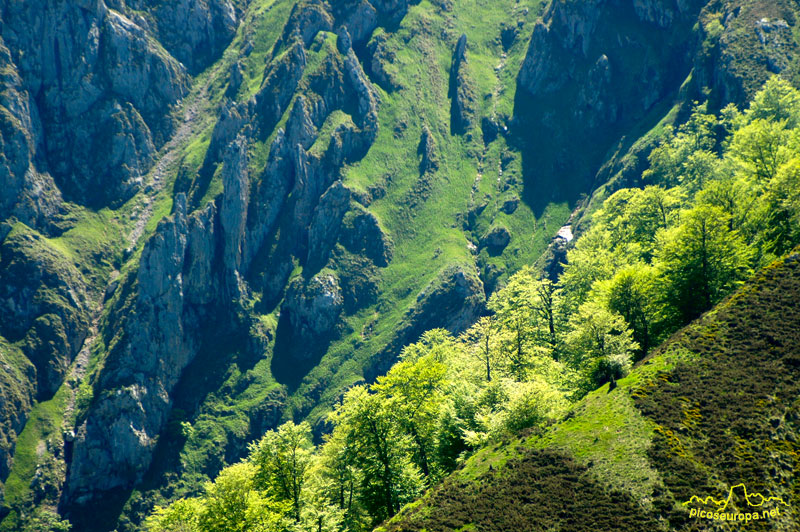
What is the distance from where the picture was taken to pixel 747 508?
39250 mm

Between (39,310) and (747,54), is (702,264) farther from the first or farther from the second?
(39,310)

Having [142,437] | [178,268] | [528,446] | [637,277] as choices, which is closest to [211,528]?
[528,446]

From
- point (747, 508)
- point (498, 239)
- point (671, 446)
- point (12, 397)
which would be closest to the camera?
point (747, 508)

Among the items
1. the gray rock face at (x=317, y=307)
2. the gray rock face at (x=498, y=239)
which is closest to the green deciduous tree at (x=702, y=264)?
the gray rock face at (x=498, y=239)

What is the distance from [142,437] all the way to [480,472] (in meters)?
158

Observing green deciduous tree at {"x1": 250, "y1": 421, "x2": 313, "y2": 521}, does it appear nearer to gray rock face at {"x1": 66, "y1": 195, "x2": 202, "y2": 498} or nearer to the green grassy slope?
the green grassy slope

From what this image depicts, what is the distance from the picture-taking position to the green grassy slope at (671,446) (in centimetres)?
4169

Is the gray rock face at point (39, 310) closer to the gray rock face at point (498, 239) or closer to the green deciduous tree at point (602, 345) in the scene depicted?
the gray rock face at point (498, 239)

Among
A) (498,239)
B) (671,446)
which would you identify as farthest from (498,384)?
(498,239)

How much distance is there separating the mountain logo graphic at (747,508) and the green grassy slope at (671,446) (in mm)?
284

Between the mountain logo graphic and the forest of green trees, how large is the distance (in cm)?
1726

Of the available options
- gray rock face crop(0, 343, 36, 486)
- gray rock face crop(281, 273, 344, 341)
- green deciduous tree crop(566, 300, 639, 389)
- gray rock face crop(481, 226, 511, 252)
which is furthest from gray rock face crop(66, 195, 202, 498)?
green deciduous tree crop(566, 300, 639, 389)

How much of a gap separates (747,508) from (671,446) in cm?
749

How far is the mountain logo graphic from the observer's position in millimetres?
38594
